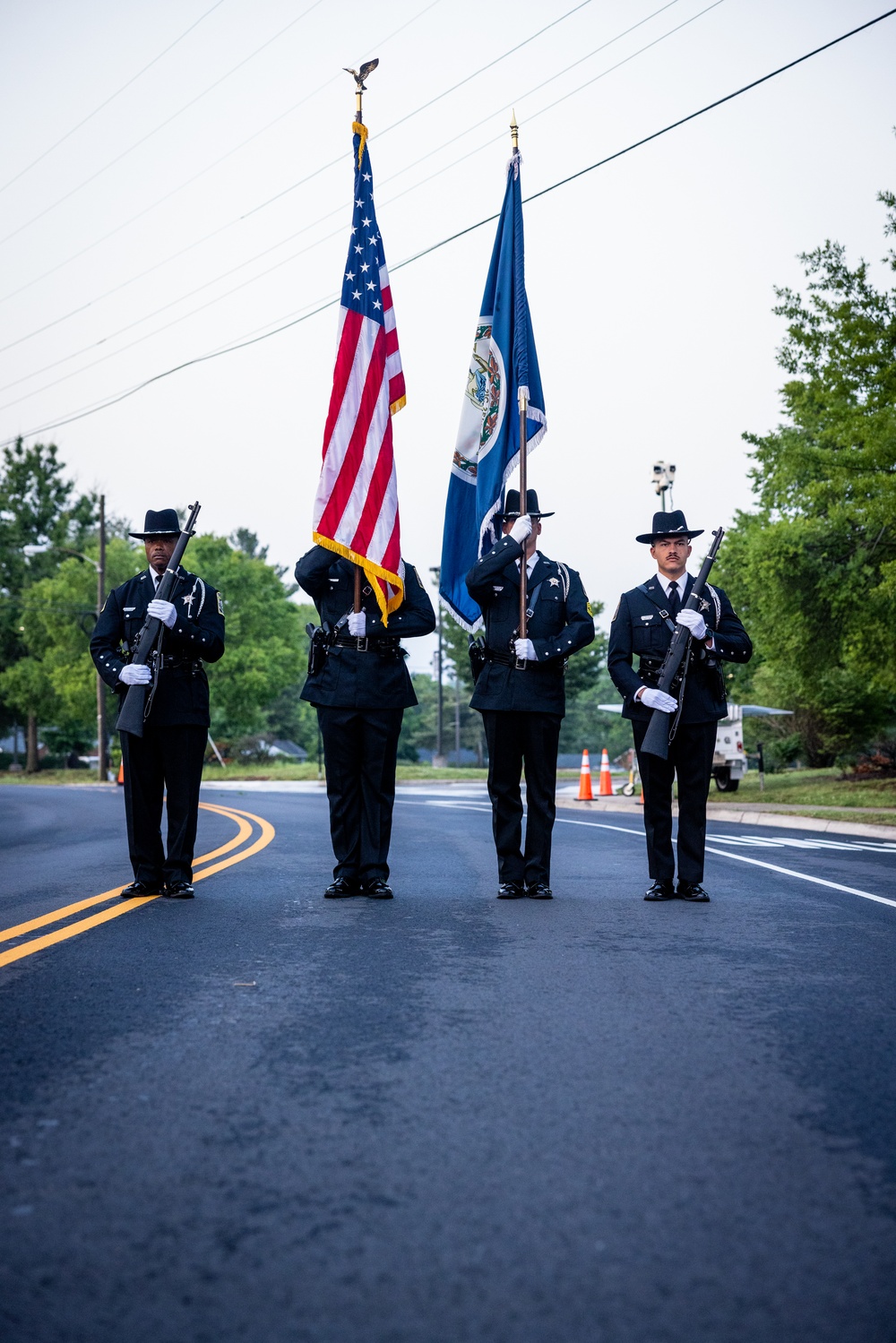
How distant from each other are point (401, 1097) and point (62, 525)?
251ft

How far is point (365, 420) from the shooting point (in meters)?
8.23

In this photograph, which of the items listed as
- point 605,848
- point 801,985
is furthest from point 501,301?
point 801,985

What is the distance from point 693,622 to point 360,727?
6.36ft

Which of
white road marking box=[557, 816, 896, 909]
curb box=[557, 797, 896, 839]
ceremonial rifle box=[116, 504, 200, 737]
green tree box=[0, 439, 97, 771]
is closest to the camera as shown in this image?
ceremonial rifle box=[116, 504, 200, 737]

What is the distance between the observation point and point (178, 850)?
279 inches

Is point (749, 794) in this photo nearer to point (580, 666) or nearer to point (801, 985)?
point (801, 985)

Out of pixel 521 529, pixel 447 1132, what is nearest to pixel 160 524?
pixel 521 529

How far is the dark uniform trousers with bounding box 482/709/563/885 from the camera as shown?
718 cm

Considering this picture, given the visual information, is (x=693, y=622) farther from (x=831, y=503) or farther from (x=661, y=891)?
(x=831, y=503)

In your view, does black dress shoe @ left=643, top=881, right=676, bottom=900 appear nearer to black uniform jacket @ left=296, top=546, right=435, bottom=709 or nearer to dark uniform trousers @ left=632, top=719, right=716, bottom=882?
dark uniform trousers @ left=632, top=719, right=716, bottom=882

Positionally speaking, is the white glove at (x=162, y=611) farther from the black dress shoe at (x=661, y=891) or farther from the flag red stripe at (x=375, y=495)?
the black dress shoe at (x=661, y=891)


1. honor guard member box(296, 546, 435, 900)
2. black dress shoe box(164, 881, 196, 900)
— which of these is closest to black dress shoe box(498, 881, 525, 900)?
honor guard member box(296, 546, 435, 900)

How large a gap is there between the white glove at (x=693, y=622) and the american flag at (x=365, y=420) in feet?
5.25

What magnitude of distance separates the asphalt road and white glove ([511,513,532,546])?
2186mm
